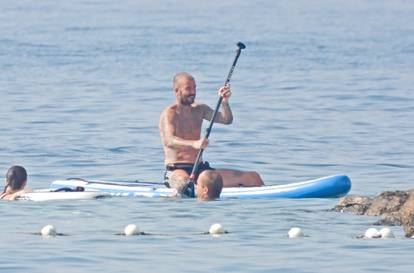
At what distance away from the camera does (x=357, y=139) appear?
98.9ft

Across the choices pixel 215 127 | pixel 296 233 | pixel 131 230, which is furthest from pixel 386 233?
pixel 215 127

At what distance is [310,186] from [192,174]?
1546mm

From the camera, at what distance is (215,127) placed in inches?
1282

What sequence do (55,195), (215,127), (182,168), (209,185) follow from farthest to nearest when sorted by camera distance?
(215,127) < (182,168) < (55,195) < (209,185)

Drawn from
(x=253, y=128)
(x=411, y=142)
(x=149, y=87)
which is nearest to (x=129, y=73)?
(x=149, y=87)

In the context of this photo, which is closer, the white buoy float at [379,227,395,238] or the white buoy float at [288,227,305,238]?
the white buoy float at [379,227,395,238]

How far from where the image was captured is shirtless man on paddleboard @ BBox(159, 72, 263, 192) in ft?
69.5

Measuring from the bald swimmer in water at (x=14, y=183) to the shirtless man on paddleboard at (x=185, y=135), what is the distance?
1908 millimetres

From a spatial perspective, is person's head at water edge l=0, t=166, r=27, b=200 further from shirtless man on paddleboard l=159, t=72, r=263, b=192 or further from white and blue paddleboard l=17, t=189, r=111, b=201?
shirtless man on paddleboard l=159, t=72, r=263, b=192

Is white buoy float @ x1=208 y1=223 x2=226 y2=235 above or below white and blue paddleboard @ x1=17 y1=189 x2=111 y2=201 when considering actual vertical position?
below

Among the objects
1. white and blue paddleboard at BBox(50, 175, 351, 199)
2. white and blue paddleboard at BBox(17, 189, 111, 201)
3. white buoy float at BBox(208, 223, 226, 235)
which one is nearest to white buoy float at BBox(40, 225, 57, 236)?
white buoy float at BBox(208, 223, 226, 235)

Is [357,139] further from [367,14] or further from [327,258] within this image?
[367,14]

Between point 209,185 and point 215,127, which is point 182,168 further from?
point 215,127

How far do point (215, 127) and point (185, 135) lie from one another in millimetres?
11104
